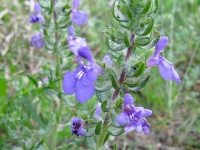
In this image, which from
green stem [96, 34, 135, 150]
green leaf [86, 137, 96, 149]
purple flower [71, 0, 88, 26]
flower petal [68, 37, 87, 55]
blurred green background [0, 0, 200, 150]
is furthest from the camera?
purple flower [71, 0, 88, 26]

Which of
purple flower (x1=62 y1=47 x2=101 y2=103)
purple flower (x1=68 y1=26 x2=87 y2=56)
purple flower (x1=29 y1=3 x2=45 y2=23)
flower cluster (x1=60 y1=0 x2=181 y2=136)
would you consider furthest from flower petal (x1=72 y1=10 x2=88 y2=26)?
purple flower (x1=62 y1=47 x2=101 y2=103)

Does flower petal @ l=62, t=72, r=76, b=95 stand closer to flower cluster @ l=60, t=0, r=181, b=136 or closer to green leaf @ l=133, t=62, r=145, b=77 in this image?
flower cluster @ l=60, t=0, r=181, b=136

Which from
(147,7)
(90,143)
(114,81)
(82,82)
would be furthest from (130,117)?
(147,7)

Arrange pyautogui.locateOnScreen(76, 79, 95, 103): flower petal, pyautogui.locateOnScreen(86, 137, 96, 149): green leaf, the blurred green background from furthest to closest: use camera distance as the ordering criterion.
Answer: the blurred green background, pyautogui.locateOnScreen(86, 137, 96, 149): green leaf, pyautogui.locateOnScreen(76, 79, 95, 103): flower petal

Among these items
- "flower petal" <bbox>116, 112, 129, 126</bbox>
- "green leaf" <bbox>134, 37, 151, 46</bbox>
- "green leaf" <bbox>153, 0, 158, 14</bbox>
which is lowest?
"flower petal" <bbox>116, 112, 129, 126</bbox>

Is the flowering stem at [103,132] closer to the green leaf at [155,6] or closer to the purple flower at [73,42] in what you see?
the green leaf at [155,6]

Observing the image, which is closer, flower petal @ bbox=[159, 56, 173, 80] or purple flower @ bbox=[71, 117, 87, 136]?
flower petal @ bbox=[159, 56, 173, 80]

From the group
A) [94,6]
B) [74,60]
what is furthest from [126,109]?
[94,6]
